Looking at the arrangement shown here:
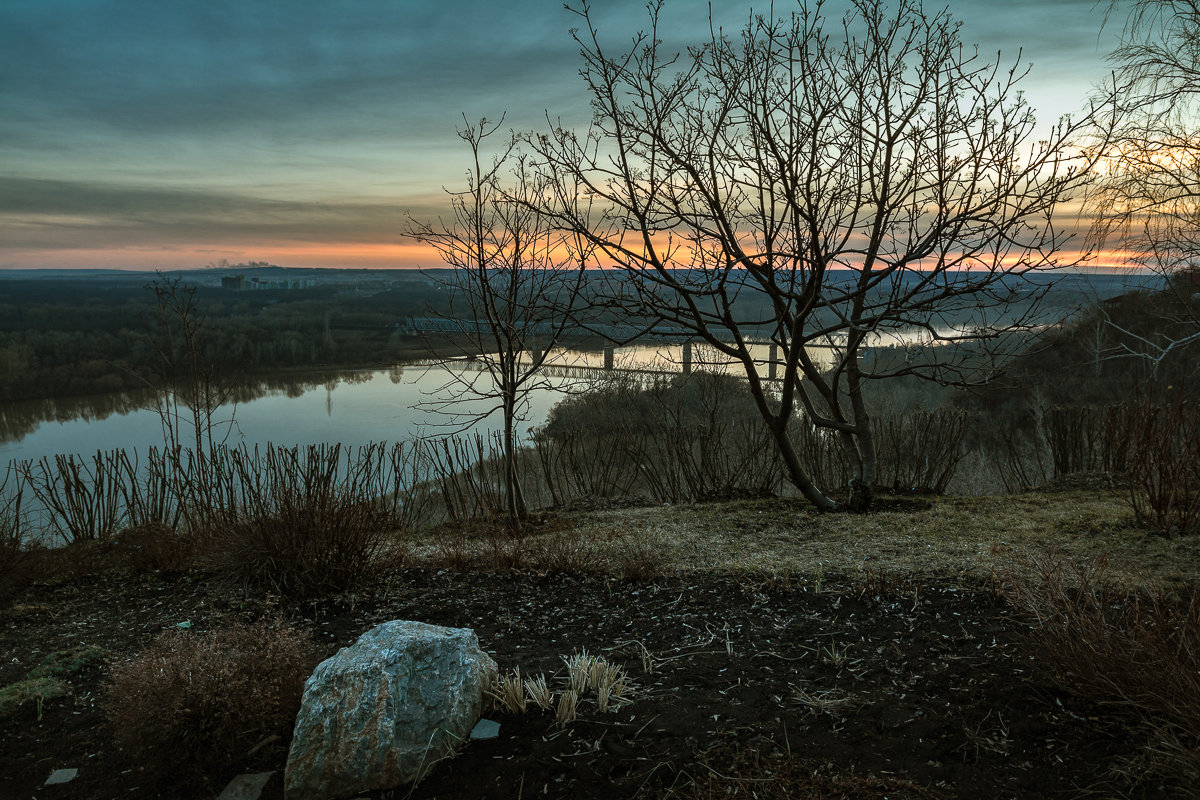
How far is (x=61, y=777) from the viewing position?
8.41 ft

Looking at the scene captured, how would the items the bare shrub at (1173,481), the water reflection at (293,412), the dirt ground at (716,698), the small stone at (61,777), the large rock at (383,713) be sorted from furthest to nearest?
the water reflection at (293,412) < the bare shrub at (1173,481) < the small stone at (61,777) < the large rock at (383,713) < the dirt ground at (716,698)

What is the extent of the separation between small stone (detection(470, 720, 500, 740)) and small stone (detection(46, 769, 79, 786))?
142 cm

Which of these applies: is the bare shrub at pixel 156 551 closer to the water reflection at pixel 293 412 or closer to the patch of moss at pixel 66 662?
the patch of moss at pixel 66 662

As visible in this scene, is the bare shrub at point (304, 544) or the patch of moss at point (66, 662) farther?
the bare shrub at point (304, 544)

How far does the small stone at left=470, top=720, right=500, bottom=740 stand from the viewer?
255 cm

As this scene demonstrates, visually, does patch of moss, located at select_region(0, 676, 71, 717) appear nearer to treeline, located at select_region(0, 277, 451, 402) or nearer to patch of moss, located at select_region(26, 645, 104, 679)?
patch of moss, located at select_region(26, 645, 104, 679)

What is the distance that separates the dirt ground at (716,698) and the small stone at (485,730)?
0.09 feet

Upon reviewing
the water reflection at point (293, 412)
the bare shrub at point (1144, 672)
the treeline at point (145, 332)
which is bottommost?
the water reflection at point (293, 412)

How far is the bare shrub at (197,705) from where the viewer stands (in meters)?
2.55

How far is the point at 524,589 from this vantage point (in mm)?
4254

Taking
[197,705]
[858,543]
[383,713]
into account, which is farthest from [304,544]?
[858,543]

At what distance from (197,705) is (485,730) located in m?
1.02

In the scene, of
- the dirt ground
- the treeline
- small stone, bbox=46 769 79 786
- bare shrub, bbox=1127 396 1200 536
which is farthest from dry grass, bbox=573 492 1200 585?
the treeline

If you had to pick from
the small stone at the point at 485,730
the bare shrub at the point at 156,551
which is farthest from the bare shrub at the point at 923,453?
the bare shrub at the point at 156,551
